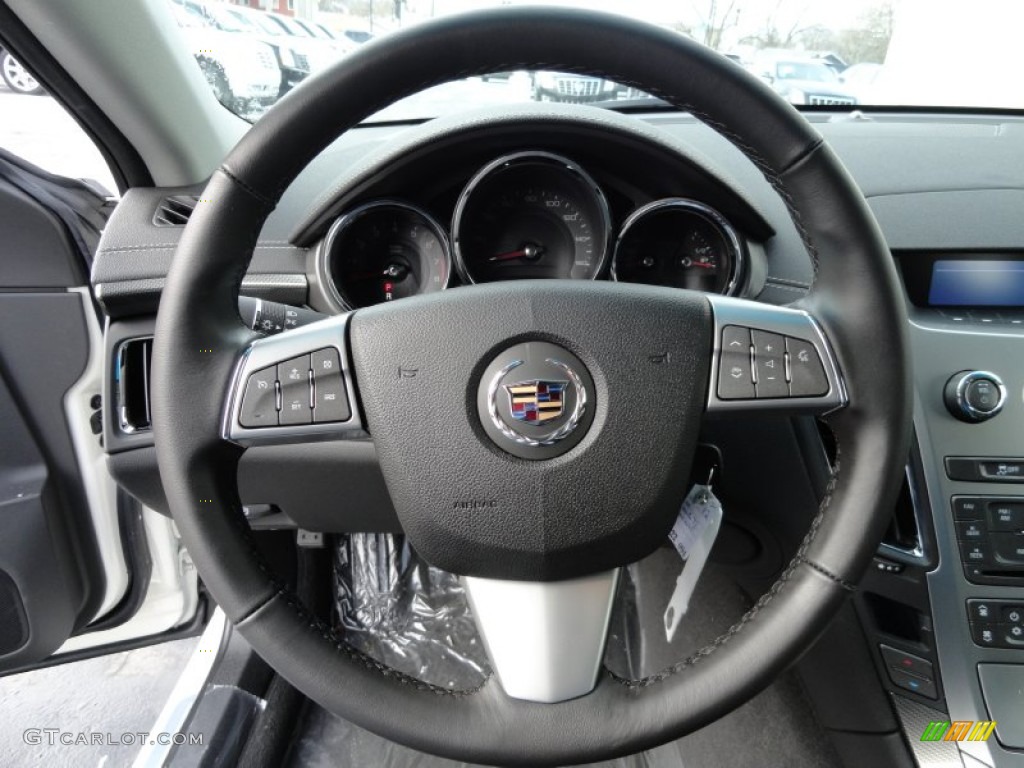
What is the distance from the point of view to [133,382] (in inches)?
44.4

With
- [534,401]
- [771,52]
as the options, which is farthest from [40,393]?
[771,52]

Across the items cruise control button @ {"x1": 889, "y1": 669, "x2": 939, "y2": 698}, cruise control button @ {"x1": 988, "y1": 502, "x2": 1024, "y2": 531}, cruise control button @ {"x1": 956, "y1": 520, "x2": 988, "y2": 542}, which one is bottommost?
cruise control button @ {"x1": 889, "y1": 669, "x2": 939, "y2": 698}

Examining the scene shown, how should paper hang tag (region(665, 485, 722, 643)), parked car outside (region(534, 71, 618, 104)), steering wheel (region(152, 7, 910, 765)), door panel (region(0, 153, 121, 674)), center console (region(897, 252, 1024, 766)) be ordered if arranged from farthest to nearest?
parked car outside (region(534, 71, 618, 104)) < door panel (region(0, 153, 121, 674)) < center console (region(897, 252, 1024, 766)) < paper hang tag (region(665, 485, 722, 643)) < steering wheel (region(152, 7, 910, 765))

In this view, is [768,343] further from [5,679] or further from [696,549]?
[5,679]

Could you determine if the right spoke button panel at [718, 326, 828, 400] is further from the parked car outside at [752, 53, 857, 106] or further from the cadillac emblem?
the parked car outside at [752, 53, 857, 106]

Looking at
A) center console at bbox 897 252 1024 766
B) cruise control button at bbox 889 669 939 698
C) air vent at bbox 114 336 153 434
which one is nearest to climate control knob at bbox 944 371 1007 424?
center console at bbox 897 252 1024 766

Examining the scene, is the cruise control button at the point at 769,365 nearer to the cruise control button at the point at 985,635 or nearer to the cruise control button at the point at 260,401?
the cruise control button at the point at 260,401

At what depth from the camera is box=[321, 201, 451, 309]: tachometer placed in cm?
122

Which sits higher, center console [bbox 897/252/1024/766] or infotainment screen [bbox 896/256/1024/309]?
infotainment screen [bbox 896/256/1024/309]

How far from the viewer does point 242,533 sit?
2.38ft

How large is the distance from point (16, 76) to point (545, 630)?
125 cm

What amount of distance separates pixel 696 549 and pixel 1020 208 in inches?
37.6

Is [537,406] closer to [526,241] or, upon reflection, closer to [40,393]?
[526,241]

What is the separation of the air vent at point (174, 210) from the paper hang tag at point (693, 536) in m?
0.95
